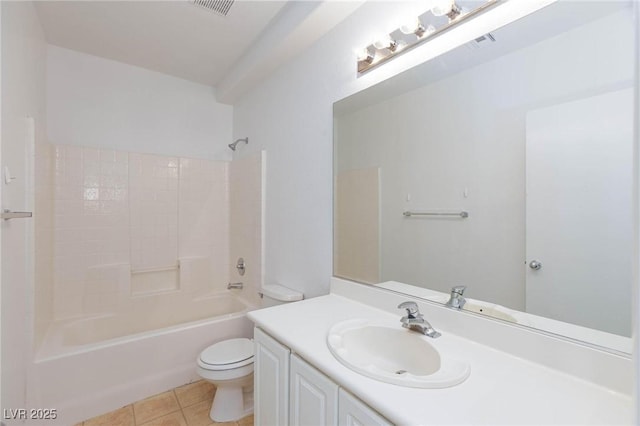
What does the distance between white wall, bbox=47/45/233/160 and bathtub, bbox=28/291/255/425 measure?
1499mm

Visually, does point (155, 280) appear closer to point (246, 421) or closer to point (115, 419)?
point (115, 419)

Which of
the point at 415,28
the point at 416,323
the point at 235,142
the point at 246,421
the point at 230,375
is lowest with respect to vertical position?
the point at 246,421

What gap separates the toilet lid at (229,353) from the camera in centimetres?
171

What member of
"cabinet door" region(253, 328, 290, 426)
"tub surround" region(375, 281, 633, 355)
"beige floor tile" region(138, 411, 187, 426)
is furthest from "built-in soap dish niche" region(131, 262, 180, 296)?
"tub surround" region(375, 281, 633, 355)

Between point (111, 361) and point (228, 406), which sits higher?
point (111, 361)

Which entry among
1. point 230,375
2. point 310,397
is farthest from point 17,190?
point 310,397

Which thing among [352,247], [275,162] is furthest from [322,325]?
[275,162]

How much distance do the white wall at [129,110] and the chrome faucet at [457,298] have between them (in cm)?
259

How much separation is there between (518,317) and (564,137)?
61cm

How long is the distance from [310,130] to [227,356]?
154cm

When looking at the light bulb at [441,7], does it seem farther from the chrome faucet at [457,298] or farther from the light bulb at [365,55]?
the chrome faucet at [457,298]

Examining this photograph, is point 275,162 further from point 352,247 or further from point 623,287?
point 623,287

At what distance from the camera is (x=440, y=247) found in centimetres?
125

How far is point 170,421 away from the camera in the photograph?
171cm
